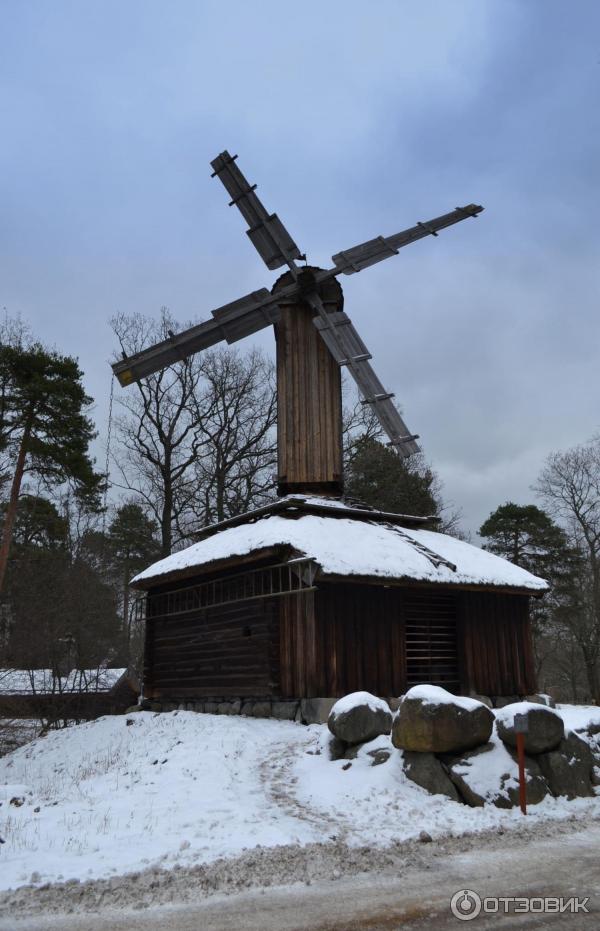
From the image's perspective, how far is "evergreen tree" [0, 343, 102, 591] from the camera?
74.1 ft

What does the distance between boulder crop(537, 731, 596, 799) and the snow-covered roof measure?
4.75m

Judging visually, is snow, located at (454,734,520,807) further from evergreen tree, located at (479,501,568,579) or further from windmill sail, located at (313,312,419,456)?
evergreen tree, located at (479,501,568,579)

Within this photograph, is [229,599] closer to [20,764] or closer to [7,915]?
[20,764]

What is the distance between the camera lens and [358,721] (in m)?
10.1

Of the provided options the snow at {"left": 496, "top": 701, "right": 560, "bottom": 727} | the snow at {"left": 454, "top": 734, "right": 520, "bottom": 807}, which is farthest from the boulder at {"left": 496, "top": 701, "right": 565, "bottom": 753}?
the snow at {"left": 454, "top": 734, "right": 520, "bottom": 807}

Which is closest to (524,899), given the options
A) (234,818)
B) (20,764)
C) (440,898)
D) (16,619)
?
(440,898)

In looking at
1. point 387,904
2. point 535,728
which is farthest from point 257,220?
point 387,904

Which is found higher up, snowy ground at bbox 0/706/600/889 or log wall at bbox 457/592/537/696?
log wall at bbox 457/592/537/696

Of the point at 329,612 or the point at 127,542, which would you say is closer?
the point at 329,612

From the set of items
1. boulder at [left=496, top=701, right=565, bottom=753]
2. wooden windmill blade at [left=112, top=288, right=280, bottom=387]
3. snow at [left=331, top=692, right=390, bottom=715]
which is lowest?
boulder at [left=496, top=701, right=565, bottom=753]

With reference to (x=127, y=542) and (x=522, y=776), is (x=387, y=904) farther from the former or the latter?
(x=127, y=542)

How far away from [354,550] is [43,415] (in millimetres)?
13225

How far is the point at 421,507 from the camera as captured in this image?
102 ft

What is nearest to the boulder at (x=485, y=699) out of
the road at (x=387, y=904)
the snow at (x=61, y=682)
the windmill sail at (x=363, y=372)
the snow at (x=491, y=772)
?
the windmill sail at (x=363, y=372)
